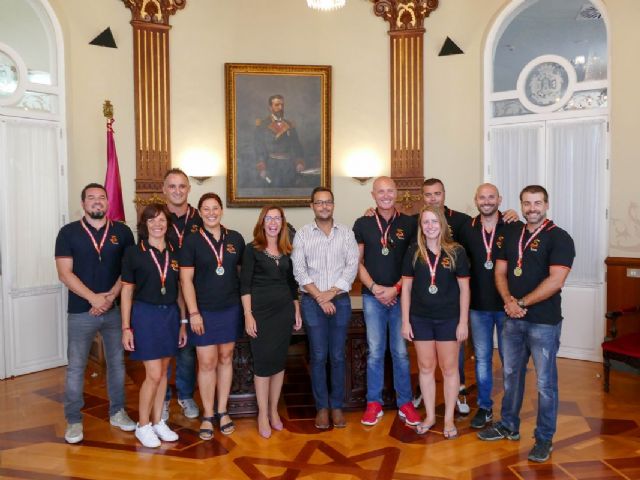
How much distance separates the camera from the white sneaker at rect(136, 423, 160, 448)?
3672 mm

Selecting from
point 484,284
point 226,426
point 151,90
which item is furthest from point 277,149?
point 226,426

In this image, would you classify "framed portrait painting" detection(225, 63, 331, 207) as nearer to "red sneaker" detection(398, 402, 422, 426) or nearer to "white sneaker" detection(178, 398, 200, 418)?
"white sneaker" detection(178, 398, 200, 418)

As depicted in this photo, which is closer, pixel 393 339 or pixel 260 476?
pixel 260 476

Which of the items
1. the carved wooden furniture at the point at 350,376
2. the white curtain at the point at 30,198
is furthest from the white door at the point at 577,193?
the white curtain at the point at 30,198

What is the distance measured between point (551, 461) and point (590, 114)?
3595 mm

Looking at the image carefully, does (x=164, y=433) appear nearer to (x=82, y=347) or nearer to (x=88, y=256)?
(x=82, y=347)

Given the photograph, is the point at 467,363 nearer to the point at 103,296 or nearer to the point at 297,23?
the point at 103,296

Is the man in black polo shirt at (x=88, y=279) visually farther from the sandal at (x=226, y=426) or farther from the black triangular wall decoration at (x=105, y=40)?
the black triangular wall decoration at (x=105, y=40)

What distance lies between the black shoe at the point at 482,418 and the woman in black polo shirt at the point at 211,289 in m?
1.69

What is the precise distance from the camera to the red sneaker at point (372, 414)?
3.99 m

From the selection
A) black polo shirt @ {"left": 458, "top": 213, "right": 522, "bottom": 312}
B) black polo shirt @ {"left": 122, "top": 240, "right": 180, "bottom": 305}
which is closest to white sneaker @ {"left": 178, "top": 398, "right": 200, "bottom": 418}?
black polo shirt @ {"left": 122, "top": 240, "right": 180, "bottom": 305}

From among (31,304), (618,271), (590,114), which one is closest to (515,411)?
(618,271)

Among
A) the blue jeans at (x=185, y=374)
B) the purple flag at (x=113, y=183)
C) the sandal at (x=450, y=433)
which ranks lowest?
the sandal at (x=450, y=433)

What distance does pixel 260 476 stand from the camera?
3.26 meters
